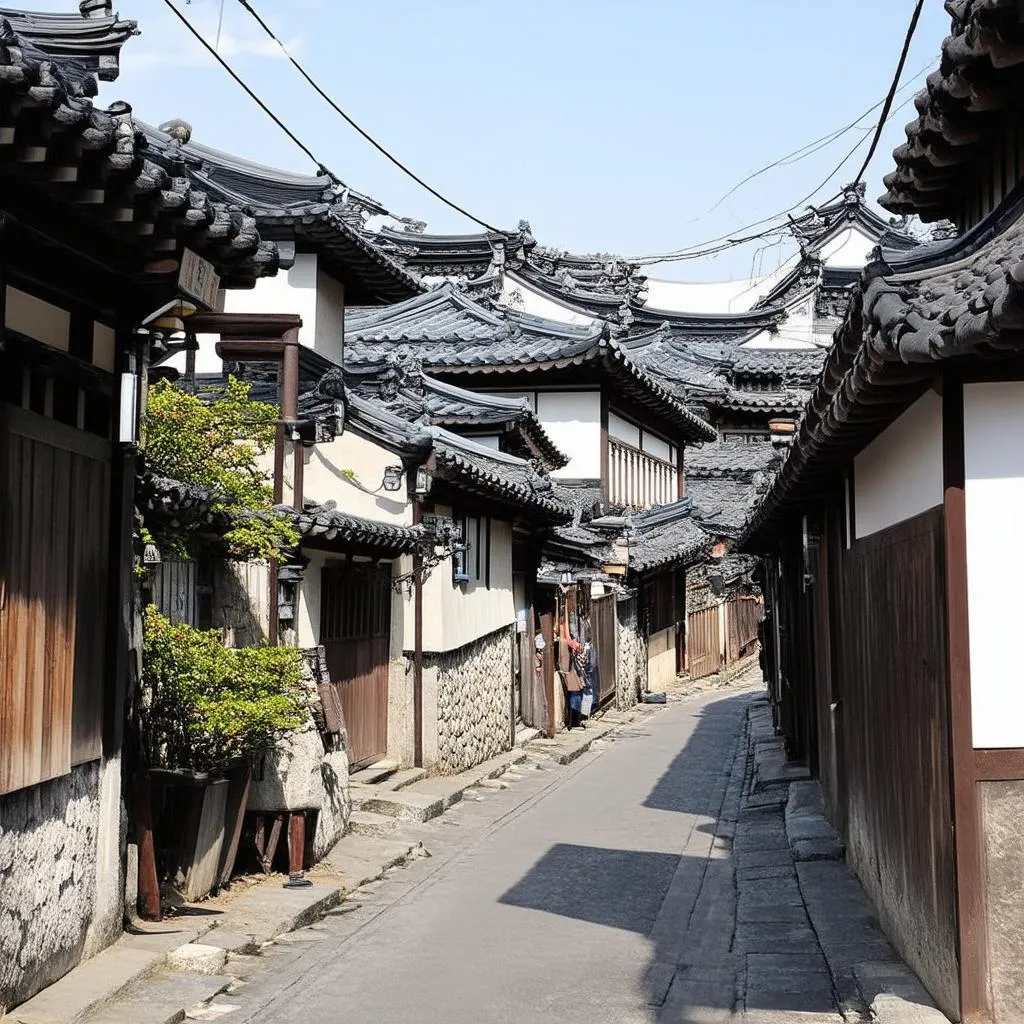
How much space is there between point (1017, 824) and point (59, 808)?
18.7ft

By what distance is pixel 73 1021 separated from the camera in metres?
7.86

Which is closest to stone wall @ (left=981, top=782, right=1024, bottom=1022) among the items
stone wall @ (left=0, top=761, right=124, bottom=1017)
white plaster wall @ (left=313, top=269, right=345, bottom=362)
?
stone wall @ (left=0, top=761, right=124, bottom=1017)

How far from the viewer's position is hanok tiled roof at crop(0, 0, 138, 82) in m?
9.52

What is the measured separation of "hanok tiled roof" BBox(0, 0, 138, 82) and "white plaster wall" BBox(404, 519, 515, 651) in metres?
11.3

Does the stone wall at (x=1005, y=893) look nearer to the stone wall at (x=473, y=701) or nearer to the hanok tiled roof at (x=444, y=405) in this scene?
the stone wall at (x=473, y=701)

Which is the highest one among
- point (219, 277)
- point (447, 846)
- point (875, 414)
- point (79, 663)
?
point (219, 277)

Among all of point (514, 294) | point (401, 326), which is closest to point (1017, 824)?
point (401, 326)

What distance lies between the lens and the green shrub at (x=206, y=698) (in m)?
11.0

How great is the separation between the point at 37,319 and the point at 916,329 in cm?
527

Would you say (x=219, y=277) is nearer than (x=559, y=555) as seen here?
Yes

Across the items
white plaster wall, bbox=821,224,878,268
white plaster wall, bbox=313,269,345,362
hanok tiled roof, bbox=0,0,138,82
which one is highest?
white plaster wall, bbox=821,224,878,268

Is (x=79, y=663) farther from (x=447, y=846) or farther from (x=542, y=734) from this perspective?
(x=542, y=734)

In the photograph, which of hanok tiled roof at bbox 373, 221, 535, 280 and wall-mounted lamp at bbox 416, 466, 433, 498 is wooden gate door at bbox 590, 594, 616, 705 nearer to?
wall-mounted lamp at bbox 416, 466, 433, 498

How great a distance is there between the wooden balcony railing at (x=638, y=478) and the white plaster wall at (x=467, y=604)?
36.1 feet
